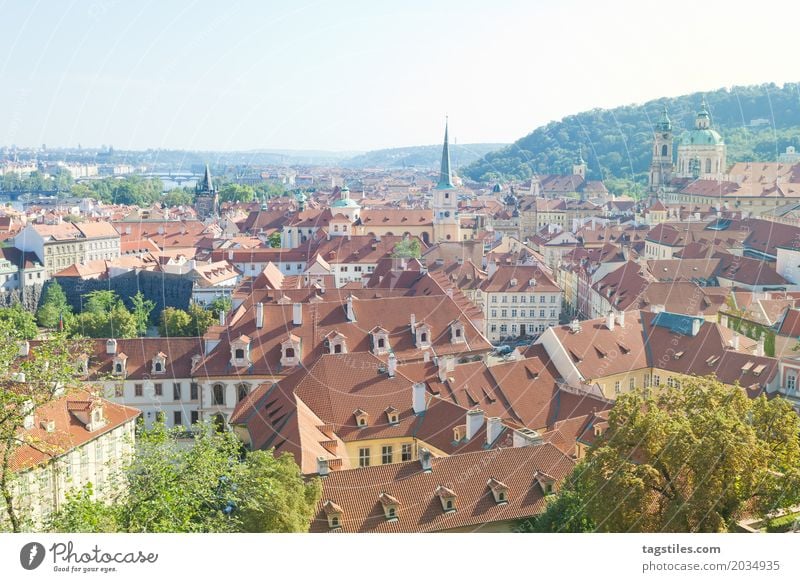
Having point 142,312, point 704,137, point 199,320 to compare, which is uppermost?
point 704,137

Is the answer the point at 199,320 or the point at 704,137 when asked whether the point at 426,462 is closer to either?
the point at 199,320

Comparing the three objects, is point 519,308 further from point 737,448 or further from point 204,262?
point 737,448

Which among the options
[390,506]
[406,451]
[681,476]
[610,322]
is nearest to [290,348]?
[406,451]

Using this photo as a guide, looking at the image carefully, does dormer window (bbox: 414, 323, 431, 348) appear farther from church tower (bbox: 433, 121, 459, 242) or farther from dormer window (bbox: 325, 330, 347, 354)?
church tower (bbox: 433, 121, 459, 242)

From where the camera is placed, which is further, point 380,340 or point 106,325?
point 106,325

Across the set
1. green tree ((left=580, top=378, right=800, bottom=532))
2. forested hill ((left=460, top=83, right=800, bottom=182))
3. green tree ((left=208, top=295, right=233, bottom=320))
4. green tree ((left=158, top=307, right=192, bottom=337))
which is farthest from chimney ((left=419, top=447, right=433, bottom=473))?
forested hill ((left=460, top=83, right=800, bottom=182))

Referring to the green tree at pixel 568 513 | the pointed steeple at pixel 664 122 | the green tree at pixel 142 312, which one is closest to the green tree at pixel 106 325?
the green tree at pixel 142 312
